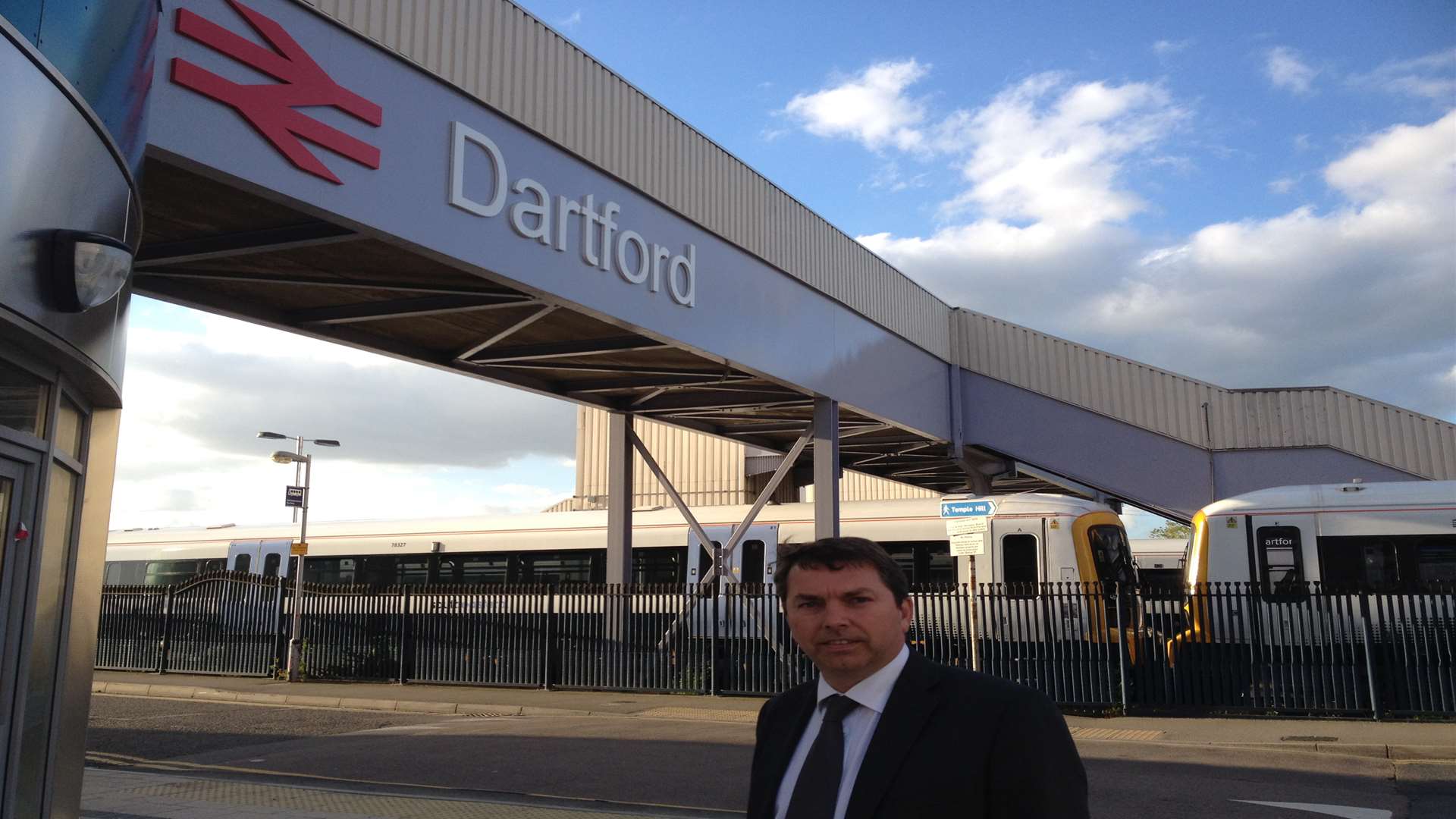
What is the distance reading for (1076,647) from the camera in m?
15.9

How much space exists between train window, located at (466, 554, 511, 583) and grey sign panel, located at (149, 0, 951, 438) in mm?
9752

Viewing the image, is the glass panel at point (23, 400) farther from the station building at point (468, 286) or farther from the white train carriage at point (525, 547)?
the white train carriage at point (525, 547)

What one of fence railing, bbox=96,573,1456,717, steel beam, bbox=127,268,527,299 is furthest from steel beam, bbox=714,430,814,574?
steel beam, bbox=127,268,527,299

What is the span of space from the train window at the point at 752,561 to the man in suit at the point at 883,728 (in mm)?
20804

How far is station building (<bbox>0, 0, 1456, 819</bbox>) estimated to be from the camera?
19.7 feet

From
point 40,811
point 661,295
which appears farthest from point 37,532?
point 661,295

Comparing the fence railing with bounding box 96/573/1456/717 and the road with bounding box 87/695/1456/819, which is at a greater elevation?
the fence railing with bounding box 96/573/1456/717

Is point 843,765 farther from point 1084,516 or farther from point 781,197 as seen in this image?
point 1084,516

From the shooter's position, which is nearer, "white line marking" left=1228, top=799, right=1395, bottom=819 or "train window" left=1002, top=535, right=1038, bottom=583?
"white line marking" left=1228, top=799, right=1395, bottom=819

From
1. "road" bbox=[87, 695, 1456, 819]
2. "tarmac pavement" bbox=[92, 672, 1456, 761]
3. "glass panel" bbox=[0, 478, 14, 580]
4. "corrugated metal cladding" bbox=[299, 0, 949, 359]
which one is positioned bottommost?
"road" bbox=[87, 695, 1456, 819]

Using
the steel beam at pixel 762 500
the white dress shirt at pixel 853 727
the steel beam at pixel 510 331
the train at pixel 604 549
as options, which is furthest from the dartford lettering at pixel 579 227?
the white dress shirt at pixel 853 727

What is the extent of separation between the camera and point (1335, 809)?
8688 millimetres

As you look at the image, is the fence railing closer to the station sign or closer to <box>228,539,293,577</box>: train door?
the station sign

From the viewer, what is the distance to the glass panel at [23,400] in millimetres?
5727
